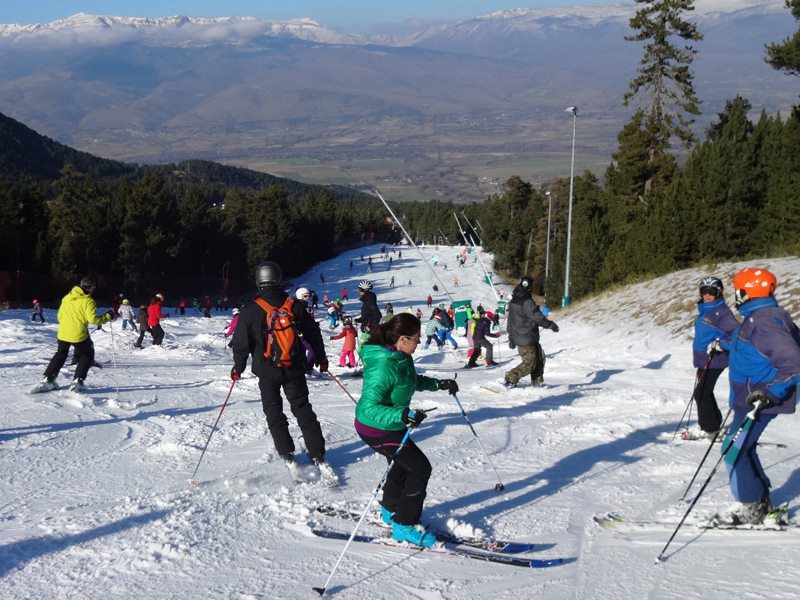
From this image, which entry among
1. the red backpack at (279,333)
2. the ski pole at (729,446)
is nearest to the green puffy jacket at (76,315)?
the red backpack at (279,333)

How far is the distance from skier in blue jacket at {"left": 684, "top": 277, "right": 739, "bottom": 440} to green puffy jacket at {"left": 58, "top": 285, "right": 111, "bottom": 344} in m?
6.94

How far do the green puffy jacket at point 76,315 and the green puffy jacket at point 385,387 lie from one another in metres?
5.65

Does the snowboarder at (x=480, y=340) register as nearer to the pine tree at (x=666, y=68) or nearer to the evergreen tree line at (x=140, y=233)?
the pine tree at (x=666, y=68)

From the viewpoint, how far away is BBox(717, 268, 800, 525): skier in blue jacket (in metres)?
4.66

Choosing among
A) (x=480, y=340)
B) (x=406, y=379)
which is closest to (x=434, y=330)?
(x=480, y=340)

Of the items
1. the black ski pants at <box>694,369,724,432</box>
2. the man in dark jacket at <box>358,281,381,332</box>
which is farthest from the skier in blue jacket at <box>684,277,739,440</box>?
the man in dark jacket at <box>358,281,381,332</box>

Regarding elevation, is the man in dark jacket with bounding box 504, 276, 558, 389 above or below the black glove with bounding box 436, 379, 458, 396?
below

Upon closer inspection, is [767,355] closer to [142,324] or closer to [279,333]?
[279,333]

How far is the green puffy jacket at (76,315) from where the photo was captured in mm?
9180

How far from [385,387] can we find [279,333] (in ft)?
5.21

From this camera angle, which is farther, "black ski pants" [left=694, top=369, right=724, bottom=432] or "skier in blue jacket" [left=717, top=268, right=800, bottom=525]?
"black ski pants" [left=694, top=369, right=724, bottom=432]

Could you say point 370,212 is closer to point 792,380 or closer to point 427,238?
point 427,238

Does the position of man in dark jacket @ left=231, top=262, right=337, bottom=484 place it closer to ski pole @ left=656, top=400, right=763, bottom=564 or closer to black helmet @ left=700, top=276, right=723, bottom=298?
ski pole @ left=656, top=400, right=763, bottom=564

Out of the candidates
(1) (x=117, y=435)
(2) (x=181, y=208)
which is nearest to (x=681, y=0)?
(1) (x=117, y=435)
